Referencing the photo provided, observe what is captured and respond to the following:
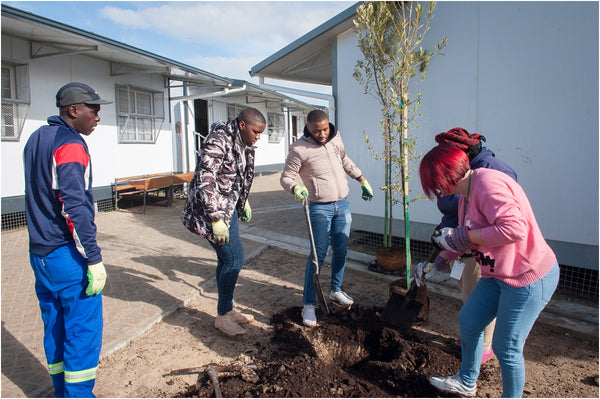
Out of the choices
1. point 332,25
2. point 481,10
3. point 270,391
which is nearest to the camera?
point 270,391

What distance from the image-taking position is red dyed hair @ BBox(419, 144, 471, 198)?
7.10ft

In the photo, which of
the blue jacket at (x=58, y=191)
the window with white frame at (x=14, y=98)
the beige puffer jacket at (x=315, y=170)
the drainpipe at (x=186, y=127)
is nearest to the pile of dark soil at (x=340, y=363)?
the beige puffer jacket at (x=315, y=170)

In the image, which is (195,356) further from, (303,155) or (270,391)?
(303,155)

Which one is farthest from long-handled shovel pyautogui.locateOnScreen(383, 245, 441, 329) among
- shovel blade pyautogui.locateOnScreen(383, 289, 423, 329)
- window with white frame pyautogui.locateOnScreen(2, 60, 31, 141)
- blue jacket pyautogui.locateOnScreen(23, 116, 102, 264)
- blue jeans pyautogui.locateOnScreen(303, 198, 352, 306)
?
window with white frame pyautogui.locateOnScreen(2, 60, 31, 141)

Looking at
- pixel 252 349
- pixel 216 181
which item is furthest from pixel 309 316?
pixel 216 181

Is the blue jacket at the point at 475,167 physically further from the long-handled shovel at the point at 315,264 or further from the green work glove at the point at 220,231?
the green work glove at the point at 220,231

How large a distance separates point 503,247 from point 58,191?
2.52 metres

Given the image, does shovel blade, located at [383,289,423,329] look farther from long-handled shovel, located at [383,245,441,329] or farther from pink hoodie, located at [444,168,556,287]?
pink hoodie, located at [444,168,556,287]

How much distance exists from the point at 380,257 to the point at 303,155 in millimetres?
2068

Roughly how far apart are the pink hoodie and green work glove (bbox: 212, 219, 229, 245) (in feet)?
6.00

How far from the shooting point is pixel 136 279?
16.3 feet

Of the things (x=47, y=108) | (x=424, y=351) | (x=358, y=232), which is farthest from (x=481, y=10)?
(x=47, y=108)

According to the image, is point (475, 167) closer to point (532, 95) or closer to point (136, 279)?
point (532, 95)

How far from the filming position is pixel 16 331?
351cm
